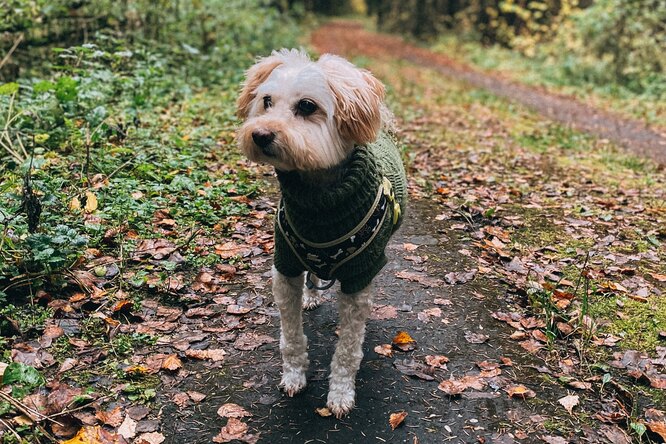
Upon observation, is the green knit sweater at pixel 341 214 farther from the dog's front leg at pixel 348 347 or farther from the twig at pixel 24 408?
the twig at pixel 24 408

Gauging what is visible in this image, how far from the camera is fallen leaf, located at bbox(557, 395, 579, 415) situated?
3.39 m

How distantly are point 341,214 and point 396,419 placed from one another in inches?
52.9

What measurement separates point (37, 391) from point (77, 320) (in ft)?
2.38

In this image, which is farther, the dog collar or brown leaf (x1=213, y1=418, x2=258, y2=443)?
the dog collar

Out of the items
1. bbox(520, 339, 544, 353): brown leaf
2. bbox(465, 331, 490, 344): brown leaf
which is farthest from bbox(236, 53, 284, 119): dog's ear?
bbox(520, 339, 544, 353): brown leaf

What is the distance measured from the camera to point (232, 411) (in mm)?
3336

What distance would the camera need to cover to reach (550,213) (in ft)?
20.8

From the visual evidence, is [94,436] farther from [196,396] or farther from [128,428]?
[196,396]

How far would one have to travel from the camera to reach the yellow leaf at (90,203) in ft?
15.6

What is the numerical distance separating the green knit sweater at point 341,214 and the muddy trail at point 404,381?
0.81m

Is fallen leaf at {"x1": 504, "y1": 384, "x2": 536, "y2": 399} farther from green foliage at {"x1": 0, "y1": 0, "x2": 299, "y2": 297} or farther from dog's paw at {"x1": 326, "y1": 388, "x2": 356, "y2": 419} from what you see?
green foliage at {"x1": 0, "y1": 0, "x2": 299, "y2": 297}

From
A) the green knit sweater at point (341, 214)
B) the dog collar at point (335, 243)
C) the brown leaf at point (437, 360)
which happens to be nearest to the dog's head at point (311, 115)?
the green knit sweater at point (341, 214)

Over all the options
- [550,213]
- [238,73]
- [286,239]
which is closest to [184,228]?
[286,239]

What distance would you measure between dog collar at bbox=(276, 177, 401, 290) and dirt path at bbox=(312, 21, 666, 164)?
7589 mm
